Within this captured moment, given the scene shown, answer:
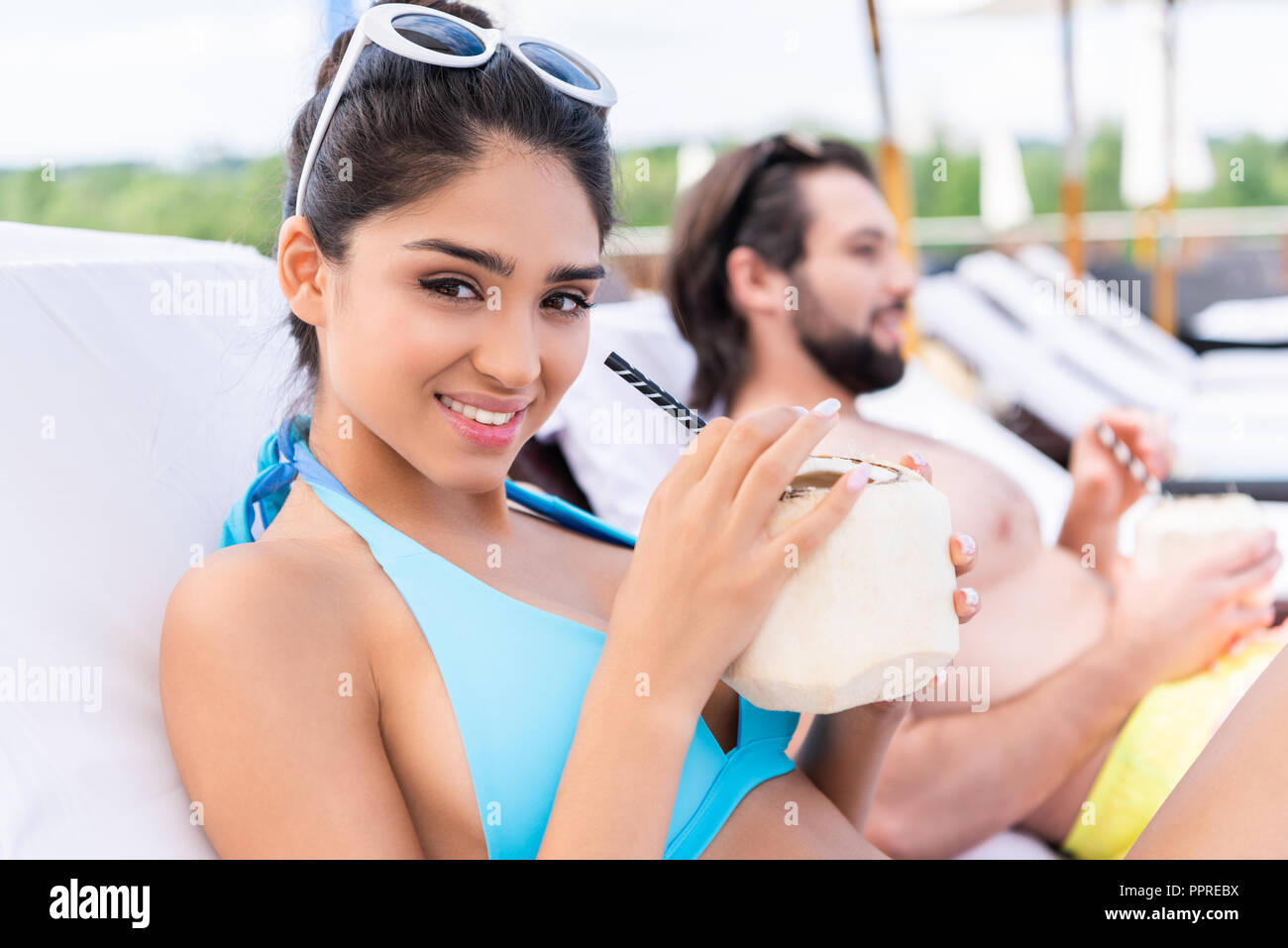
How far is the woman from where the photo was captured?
2.87 feet

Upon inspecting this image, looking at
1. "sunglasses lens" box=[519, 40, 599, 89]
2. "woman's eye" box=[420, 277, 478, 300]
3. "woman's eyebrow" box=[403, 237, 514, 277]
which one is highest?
"sunglasses lens" box=[519, 40, 599, 89]

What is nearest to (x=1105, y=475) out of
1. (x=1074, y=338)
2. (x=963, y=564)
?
(x=963, y=564)

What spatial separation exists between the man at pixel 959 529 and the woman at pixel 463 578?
2.22 feet

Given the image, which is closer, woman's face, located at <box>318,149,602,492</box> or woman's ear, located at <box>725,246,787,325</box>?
woman's face, located at <box>318,149,602,492</box>

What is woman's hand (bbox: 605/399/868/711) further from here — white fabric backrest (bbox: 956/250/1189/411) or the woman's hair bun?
white fabric backrest (bbox: 956/250/1189/411)

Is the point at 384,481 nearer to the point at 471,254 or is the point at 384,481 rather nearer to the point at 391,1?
the point at 471,254

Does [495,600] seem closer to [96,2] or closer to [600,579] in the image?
[600,579]

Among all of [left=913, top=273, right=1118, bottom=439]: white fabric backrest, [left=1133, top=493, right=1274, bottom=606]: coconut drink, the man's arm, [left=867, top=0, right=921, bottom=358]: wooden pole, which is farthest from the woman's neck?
[left=867, top=0, right=921, bottom=358]: wooden pole

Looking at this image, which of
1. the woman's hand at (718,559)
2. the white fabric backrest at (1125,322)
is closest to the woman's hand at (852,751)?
the woman's hand at (718,559)

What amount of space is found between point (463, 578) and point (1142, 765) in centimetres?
138

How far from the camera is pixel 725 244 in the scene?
2557 mm

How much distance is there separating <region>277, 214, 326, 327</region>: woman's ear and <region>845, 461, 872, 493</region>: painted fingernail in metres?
0.54

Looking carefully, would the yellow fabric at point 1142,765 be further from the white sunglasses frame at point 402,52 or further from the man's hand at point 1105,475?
the white sunglasses frame at point 402,52

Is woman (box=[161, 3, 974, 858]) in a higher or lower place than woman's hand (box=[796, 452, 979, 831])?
higher
